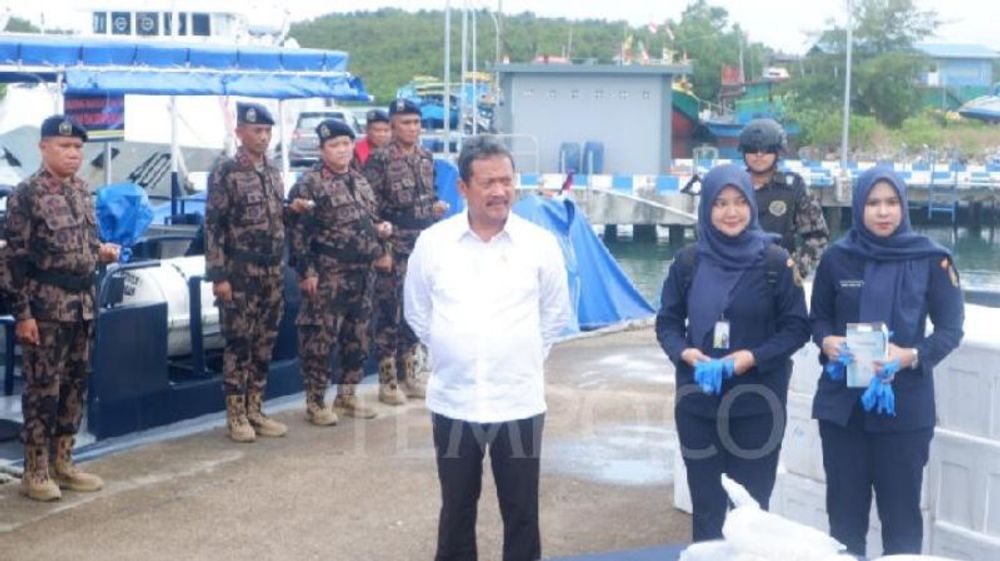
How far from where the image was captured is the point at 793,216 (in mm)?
A: 6504

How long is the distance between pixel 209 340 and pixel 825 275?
4.39 m

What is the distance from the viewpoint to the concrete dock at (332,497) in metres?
6.05

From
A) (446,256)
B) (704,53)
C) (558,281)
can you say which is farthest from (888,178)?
(704,53)

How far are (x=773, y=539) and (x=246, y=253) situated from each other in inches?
199

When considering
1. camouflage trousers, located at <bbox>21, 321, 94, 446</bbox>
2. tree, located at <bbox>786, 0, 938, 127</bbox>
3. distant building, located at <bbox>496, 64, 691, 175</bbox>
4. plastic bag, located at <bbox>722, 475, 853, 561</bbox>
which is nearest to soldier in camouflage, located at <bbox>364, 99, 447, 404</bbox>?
camouflage trousers, located at <bbox>21, 321, 94, 446</bbox>

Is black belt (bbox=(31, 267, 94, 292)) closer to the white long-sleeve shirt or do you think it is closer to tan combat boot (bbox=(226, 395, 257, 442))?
tan combat boot (bbox=(226, 395, 257, 442))

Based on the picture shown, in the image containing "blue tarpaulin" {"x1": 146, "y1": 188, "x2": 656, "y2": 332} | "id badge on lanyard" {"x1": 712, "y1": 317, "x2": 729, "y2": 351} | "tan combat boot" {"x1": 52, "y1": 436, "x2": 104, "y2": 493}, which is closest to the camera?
"id badge on lanyard" {"x1": 712, "y1": 317, "x2": 729, "y2": 351}

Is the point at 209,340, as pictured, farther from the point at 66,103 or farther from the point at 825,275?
the point at 825,275

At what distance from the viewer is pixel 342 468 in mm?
7262

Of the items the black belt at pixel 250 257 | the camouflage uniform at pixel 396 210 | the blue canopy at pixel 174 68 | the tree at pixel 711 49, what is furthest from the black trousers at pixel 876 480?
the tree at pixel 711 49

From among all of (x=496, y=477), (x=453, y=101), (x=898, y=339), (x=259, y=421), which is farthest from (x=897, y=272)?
(x=453, y=101)

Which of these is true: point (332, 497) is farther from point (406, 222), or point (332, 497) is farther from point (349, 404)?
point (406, 222)

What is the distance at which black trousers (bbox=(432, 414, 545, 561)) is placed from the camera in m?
4.70

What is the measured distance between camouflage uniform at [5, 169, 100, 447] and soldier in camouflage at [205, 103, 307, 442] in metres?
0.98
